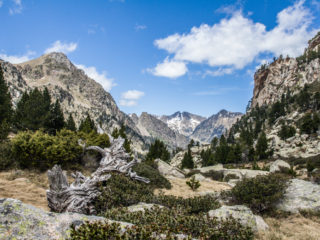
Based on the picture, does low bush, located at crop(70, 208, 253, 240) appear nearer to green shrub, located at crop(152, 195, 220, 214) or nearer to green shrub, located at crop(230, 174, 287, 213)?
green shrub, located at crop(152, 195, 220, 214)

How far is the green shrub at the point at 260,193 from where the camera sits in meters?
10.4

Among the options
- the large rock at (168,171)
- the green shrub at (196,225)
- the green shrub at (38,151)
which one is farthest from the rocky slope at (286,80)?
the green shrub at (196,225)

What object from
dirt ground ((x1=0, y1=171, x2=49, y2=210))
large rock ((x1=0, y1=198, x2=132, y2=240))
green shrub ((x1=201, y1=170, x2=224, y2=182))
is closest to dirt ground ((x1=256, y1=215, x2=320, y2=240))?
large rock ((x1=0, y1=198, x2=132, y2=240))

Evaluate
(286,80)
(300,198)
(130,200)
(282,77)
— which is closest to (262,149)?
(300,198)

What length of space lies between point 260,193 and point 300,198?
2.10 meters

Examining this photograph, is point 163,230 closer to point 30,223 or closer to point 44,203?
point 30,223

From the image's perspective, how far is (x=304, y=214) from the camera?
953cm

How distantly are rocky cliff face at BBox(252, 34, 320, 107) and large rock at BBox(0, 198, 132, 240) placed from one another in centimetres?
13923

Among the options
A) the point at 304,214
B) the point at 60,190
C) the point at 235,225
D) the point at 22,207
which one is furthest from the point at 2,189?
the point at 304,214

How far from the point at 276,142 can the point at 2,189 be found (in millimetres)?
70878

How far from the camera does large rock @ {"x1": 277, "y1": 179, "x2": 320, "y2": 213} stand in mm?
9873

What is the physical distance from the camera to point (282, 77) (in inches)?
5546

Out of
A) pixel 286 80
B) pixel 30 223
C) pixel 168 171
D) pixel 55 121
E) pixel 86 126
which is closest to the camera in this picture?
pixel 30 223

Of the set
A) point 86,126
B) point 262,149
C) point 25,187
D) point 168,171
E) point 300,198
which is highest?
point 86,126
